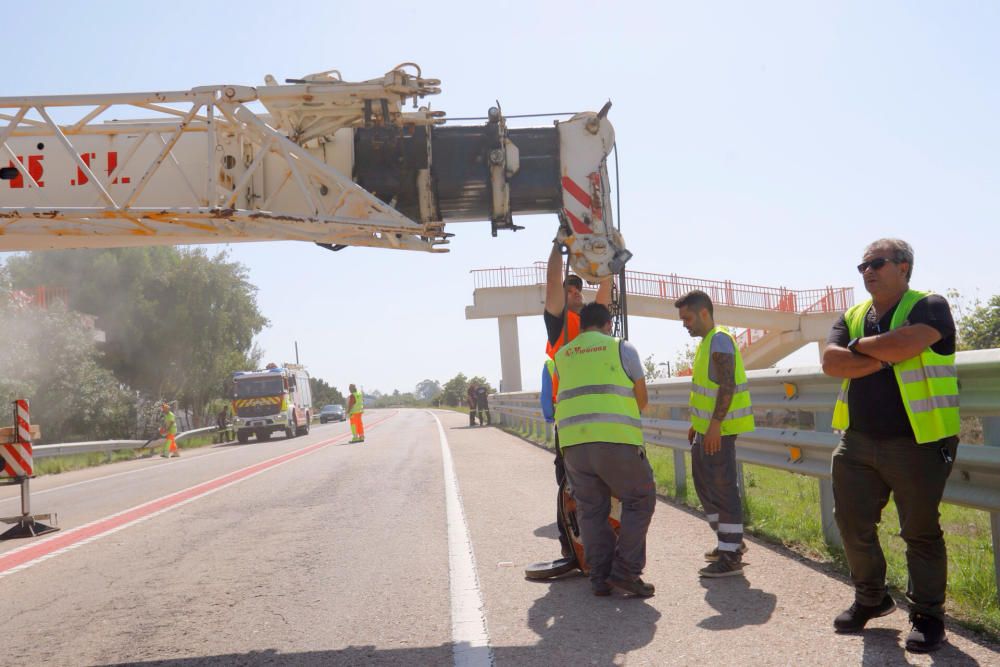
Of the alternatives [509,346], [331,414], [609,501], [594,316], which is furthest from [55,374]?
[331,414]

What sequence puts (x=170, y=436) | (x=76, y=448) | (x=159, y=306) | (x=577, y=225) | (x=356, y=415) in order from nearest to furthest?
(x=577, y=225) → (x=76, y=448) → (x=356, y=415) → (x=170, y=436) → (x=159, y=306)

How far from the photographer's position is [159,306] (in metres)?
46.5

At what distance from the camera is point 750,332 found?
35969 mm

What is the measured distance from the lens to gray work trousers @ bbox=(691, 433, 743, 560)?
5.45 m

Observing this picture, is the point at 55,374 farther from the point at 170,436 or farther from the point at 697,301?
the point at 697,301

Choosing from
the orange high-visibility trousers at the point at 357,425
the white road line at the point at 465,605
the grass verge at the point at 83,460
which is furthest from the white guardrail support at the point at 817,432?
the orange high-visibility trousers at the point at 357,425

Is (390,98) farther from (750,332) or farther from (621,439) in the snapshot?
(750,332)

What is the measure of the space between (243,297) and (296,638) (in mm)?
48739

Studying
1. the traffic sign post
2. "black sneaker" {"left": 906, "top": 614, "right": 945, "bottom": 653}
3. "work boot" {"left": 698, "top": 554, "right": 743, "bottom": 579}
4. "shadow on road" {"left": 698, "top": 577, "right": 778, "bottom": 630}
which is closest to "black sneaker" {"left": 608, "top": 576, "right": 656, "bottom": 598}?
"shadow on road" {"left": 698, "top": 577, "right": 778, "bottom": 630}

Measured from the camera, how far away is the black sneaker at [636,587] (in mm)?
4875

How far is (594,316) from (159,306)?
45.5 metres

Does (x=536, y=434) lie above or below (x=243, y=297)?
below

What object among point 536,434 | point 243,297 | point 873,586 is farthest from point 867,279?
point 243,297

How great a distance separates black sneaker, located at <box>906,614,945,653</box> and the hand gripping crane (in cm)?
276
